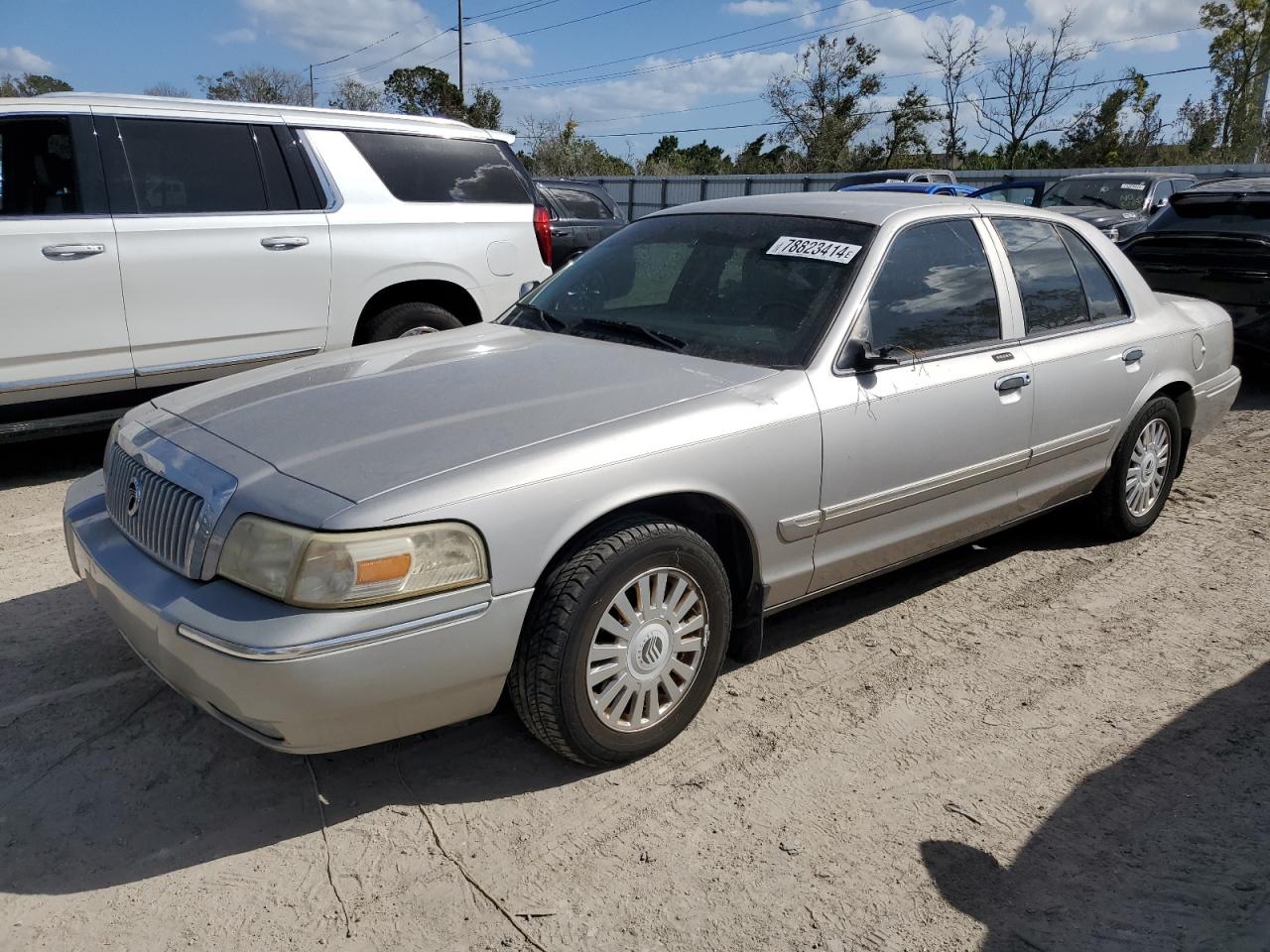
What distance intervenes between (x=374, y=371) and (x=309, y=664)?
1.33 m

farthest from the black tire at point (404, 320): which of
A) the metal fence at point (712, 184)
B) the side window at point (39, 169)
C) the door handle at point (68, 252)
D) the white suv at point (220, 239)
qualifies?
the metal fence at point (712, 184)

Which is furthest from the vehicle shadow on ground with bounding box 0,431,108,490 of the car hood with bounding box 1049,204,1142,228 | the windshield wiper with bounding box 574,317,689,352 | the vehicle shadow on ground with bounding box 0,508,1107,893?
the car hood with bounding box 1049,204,1142,228

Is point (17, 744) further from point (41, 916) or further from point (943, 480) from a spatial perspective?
point (943, 480)

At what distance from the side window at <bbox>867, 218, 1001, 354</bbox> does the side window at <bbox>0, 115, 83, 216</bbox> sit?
4.04m

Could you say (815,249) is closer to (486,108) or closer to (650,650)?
(650,650)

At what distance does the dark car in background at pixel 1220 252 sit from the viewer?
305 inches

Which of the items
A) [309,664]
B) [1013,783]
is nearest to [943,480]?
[1013,783]

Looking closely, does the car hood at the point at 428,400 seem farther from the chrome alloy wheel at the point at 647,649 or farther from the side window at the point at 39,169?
the side window at the point at 39,169

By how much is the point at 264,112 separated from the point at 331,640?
4.53 metres

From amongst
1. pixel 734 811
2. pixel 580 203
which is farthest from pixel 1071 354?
pixel 580 203

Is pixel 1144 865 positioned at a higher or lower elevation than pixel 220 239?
lower

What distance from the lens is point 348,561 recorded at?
8.07 ft

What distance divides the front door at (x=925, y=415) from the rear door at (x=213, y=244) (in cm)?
356


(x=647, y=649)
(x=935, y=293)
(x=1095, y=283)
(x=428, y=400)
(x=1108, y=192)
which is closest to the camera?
(x=647, y=649)
